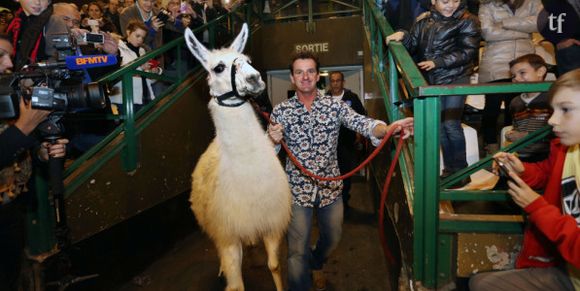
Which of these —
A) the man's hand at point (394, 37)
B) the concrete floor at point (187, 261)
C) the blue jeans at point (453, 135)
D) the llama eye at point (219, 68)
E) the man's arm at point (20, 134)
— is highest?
the man's hand at point (394, 37)

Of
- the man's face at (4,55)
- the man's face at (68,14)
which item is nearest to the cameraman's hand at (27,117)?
the man's face at (4,55)

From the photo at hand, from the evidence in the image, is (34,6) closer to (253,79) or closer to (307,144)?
(253,79)

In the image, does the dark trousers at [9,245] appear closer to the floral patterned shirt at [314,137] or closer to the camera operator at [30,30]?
the camera operator at [30,30]

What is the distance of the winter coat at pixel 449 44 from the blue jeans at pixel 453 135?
0.28 metres

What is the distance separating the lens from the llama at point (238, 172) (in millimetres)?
2424

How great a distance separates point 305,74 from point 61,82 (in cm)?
161

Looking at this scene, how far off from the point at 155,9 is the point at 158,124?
84.5 inches

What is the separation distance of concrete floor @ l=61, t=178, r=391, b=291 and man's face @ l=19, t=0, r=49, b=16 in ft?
8.04

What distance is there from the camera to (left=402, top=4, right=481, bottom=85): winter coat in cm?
337

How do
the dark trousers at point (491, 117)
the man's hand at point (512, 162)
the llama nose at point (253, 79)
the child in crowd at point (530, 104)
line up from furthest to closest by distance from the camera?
the dark trousers at point (491, 117) < the child in crowd at point (530, 104) < the llama nose at point (253, 79) < the man's hand at point (512, 162)

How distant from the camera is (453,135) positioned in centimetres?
330

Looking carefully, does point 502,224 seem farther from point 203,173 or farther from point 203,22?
point 203,22

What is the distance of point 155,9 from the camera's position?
577 centimetres

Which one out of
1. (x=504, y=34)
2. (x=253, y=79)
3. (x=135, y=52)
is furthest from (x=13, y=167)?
(x=504, y=34)
